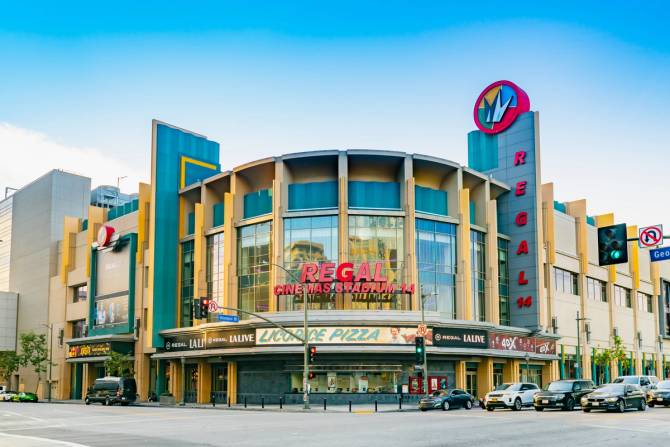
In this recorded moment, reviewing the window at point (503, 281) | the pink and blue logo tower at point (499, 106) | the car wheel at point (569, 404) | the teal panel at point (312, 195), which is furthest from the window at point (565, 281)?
the car wheel at point (569, 404)

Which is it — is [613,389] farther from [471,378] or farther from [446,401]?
[471,378]

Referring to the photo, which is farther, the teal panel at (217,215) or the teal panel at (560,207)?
the teal panel at (560,207)

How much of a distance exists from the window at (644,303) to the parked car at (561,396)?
5626 cm

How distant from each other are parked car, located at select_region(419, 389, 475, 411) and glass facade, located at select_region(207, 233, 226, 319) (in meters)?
26.9

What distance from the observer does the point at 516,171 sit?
71.6m

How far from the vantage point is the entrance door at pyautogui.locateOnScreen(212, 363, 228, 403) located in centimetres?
6450

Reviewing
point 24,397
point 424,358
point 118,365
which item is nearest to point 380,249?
point 424,358

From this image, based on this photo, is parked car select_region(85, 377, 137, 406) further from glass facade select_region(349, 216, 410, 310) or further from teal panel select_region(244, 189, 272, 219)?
glass facade select_region(349, 216, 410, 310)

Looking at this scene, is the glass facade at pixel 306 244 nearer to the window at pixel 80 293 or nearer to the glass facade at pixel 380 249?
the glass facade at pixel 380 249

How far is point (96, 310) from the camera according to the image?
8194cm

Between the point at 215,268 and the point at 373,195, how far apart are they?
16.9m

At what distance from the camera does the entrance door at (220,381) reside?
64.5 metres

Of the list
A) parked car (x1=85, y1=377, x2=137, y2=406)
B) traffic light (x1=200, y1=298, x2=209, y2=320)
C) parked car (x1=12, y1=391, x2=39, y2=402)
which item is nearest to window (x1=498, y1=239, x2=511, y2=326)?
parked car (x1=85, y1=377, x2=137, y2=406)

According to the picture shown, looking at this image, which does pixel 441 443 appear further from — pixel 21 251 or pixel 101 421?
pixel 21 251
